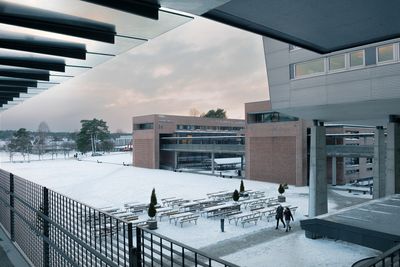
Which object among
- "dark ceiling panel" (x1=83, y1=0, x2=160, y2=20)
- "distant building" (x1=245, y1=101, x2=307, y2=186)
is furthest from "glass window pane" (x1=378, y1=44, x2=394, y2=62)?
"distant building" (x1=245, y1=101, x2=307, y2=186)

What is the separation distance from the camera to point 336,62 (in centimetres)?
1485

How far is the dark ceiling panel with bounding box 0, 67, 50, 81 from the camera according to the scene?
521 cm

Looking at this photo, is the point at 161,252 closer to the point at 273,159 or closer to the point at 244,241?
the point at 244,241

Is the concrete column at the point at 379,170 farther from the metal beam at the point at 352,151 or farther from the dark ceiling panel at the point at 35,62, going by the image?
the dark ceiling panel at the point at 35,62

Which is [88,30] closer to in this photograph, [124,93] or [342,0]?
[342,0]

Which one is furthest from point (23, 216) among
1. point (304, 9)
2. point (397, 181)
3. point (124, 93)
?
point (124, 93)

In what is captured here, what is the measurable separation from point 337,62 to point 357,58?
92cm

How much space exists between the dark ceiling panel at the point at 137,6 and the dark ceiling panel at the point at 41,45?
137 cm

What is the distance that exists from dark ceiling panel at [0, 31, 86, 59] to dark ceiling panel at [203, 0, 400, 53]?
1.83m

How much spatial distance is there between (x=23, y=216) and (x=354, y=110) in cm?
1520

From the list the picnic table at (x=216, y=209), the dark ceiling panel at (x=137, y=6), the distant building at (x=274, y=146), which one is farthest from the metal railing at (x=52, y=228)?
the distant building at (x=274, y=146)

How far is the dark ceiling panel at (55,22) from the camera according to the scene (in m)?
3.14

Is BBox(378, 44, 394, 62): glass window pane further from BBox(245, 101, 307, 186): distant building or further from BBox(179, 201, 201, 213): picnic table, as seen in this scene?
BBox(245, 101, 307, 186): distant building

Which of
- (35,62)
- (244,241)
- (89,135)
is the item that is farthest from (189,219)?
(89,135)
